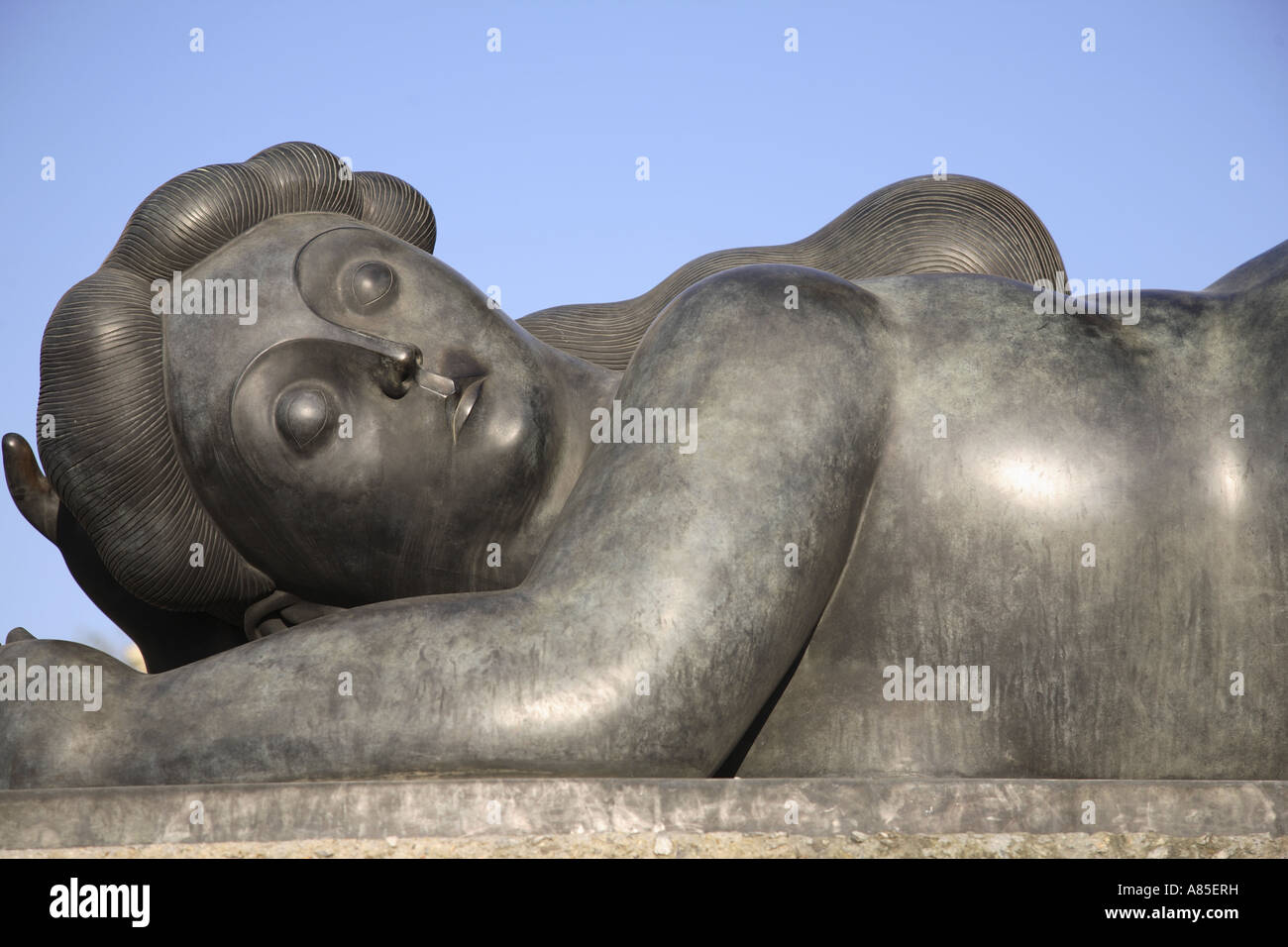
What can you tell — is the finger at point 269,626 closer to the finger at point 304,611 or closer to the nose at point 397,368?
the finger at point 304,611

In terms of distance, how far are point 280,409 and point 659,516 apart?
103 centimetres

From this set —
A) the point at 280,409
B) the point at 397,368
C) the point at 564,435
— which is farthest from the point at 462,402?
the point at 280,409

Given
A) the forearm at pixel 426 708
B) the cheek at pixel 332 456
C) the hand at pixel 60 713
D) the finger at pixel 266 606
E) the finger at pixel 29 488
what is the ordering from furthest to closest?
the finger at pixel 29 488
the finger at pixel 266 606
the cheek at pixel 332 456
the hand at pixel 60 713
the forearm at pixel 426 708

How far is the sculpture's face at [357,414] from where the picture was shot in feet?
11.4

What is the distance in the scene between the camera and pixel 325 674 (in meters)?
2.89

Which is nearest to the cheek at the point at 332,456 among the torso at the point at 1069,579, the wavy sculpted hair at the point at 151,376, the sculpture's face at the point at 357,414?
the sculpture's face at the point at 357,414

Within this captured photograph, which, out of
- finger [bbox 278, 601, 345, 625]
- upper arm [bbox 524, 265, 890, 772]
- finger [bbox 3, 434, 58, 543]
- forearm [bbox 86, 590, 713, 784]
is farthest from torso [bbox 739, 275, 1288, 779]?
finger [bbox 3, 434, 58, 543]

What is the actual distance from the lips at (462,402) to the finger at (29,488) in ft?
4.52

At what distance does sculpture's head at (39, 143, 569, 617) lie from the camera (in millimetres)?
3492

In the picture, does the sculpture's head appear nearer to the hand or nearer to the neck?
the neck
